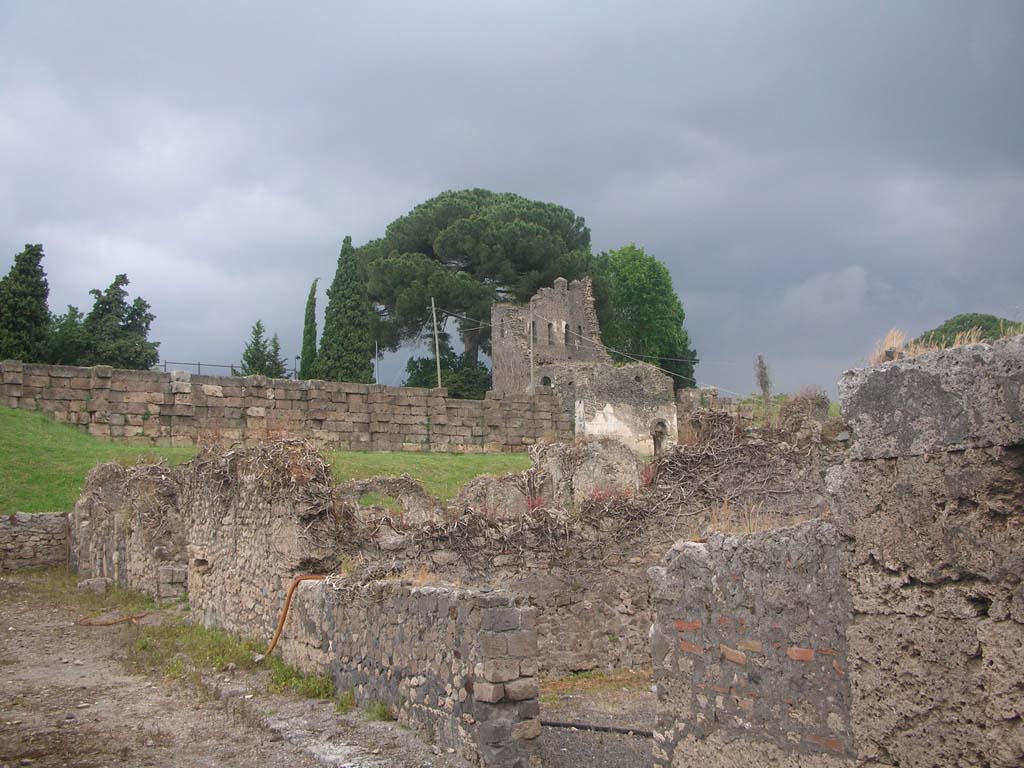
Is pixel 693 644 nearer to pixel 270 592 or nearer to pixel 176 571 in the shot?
pixel 270 592

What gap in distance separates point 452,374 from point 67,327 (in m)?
18.1

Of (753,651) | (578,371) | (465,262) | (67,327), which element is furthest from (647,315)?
(753,651)

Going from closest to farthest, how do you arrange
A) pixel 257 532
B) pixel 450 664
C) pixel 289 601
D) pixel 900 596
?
pixel 900 596 → pixel 450 664 → pixel 289 601 → pixel 257 532

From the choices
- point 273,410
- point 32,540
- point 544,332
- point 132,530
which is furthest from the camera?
point 544,332

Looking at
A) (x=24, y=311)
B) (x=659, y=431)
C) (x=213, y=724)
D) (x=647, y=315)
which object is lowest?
(x=213, y=724)

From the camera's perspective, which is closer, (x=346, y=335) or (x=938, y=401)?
(x=938, y=401)

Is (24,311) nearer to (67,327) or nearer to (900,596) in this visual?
(67,327)

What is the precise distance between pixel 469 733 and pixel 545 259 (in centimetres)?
4610

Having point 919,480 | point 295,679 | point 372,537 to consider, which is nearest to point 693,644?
point 919,480

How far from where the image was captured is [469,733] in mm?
6051

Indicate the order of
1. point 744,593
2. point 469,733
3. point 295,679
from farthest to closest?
point 295,679 → point 469,733 → point 744,593

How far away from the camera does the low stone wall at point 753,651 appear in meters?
3.95

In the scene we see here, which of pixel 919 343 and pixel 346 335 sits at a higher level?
pixel 346 335

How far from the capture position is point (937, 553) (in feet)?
11.5
